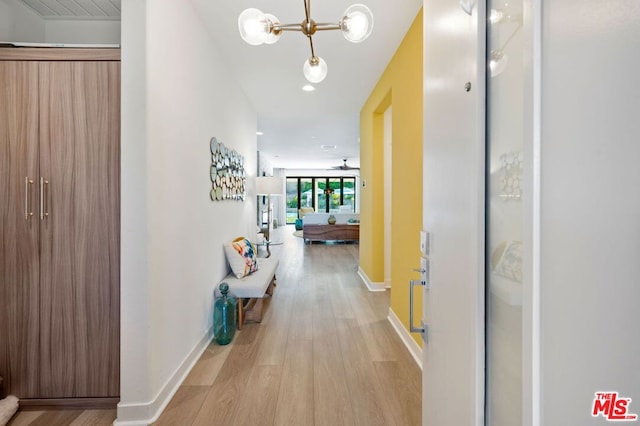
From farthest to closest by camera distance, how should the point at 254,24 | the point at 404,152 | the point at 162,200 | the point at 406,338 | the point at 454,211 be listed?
the point at 404,152
the point at 406,338
the point at 162,200
the point at 254,24
the point at 454,211

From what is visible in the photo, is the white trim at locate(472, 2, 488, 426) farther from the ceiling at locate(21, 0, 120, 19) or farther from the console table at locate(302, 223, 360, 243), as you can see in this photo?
the console table at locate(302, 223, 360, 243)

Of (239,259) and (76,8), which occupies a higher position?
(76,8)

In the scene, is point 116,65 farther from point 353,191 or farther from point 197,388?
point 353,191

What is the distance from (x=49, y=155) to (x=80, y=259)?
0.64 metres

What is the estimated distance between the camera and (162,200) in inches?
71.6

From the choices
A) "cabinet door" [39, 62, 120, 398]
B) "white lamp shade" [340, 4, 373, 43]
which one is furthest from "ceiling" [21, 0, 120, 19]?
"white lamp shade" [340, 4, 373, 43]

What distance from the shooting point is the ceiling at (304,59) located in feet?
7.42

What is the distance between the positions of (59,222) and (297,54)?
7.95 feet

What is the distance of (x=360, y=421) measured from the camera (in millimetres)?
1673

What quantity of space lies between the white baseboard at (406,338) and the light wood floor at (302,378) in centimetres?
5

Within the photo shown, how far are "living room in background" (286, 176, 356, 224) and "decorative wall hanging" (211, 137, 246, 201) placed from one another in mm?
10894

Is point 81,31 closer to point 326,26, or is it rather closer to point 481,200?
point 326,26


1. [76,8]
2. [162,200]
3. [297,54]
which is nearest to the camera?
[162,200]

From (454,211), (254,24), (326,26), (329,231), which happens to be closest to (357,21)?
(326,26)
